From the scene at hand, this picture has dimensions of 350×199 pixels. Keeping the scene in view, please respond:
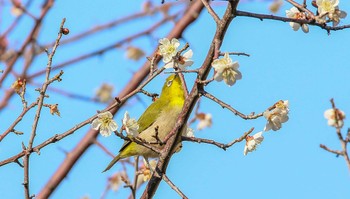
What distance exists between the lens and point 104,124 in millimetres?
3629

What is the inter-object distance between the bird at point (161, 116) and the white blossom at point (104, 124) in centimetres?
214

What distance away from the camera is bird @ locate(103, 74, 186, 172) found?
5828 millimetres

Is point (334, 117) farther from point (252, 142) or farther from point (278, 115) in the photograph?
point (252, 142)

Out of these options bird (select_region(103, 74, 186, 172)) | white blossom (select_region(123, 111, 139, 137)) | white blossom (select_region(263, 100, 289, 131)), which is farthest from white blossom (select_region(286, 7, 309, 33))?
bird (select_region(103, 74, 186, 172))

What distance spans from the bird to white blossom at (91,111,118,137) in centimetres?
214

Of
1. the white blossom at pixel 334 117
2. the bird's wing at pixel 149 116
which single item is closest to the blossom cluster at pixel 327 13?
the white blossom at pixel 334 117

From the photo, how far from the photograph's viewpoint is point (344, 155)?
2.84 m

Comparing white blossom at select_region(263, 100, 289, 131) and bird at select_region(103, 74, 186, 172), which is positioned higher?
bird at select_region(103, 74, 186, 172)

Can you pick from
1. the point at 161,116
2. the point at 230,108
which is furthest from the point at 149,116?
the point at 230,108

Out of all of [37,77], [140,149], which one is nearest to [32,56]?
[37,77]

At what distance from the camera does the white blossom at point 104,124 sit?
361 centimetres

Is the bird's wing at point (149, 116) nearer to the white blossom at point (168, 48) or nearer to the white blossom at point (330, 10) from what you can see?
the white blossom at point (168, 48)

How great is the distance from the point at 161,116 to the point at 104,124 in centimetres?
229

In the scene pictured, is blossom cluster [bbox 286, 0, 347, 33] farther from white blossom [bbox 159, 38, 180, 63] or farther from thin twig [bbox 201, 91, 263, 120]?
white blossom [bbox 159, 38, 180, 63]
